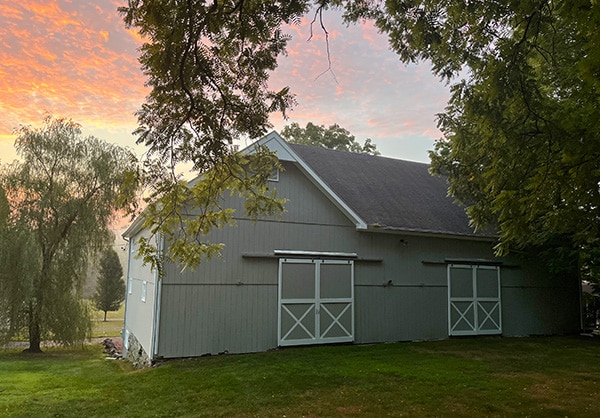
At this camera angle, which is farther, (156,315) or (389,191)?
(389,191)

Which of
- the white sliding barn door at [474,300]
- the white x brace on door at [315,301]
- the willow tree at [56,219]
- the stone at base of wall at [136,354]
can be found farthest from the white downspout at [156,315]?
the white sliding barn door at [474,300]

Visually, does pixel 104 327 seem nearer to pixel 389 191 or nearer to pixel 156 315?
pixel 156 315

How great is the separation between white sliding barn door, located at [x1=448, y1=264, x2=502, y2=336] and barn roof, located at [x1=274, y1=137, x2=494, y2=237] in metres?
1.07

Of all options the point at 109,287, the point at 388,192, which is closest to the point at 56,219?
the point at 388,192

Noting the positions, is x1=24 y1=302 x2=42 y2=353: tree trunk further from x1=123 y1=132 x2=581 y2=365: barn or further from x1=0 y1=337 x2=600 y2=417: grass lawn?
x1=0 y1=337 x2=600 y2=417: grass lawn

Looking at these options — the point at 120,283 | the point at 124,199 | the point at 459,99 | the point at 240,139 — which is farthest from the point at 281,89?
the point at 120,283

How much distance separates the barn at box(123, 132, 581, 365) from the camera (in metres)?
9.13

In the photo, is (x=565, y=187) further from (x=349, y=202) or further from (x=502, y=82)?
(x=349, y=202)

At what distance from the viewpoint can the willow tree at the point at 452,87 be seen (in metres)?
4.57

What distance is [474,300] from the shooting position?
Result: 1206cm

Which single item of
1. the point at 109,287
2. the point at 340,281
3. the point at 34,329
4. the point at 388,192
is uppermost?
the point at 388,192

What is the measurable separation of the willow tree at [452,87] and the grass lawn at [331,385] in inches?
99.0

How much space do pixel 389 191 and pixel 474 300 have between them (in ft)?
12.5

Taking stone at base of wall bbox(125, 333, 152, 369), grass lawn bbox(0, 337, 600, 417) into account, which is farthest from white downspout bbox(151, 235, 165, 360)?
grass lawn bbox(0, 337, 600, 417)
